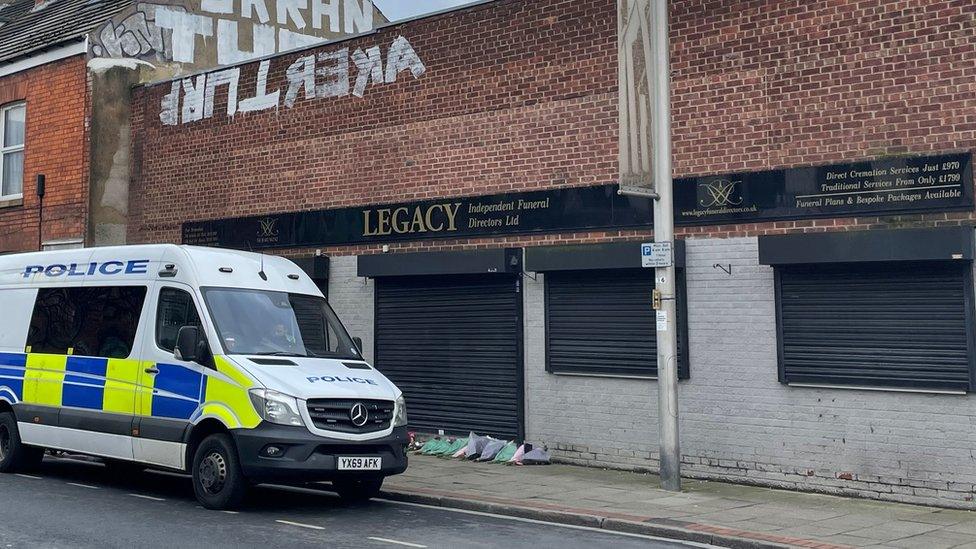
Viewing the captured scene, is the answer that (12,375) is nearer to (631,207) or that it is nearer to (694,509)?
(631,207)

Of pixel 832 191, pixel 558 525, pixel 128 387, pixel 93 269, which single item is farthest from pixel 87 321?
pixel 832 191

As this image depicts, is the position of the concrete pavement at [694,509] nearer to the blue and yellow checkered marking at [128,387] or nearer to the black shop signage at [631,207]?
the blue and yellow checkered marking at [128,387]

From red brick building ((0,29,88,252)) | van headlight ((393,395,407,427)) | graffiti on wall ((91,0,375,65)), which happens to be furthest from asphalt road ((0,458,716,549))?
graffiti on wall ((91,0,375,65))

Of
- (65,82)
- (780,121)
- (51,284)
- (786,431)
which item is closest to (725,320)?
(786,431)

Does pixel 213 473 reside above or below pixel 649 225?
below

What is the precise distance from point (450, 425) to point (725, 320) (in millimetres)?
4596

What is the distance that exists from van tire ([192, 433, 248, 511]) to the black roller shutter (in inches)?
205

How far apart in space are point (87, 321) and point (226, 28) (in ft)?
36.7

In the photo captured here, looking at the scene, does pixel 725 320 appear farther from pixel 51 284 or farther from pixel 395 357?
pixel 51 284

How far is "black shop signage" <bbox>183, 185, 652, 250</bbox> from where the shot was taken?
13.7 meters

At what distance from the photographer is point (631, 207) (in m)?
13.4

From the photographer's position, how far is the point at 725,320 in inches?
494

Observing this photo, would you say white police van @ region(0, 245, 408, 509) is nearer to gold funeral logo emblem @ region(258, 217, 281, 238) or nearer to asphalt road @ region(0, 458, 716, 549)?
asphalt road @ region(0, 458, 716, 549)

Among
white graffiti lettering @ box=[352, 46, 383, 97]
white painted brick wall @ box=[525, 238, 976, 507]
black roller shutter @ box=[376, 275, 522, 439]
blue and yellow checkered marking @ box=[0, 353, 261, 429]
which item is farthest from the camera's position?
white graffiti lettering @ box=[352, 46, 383, 97]
